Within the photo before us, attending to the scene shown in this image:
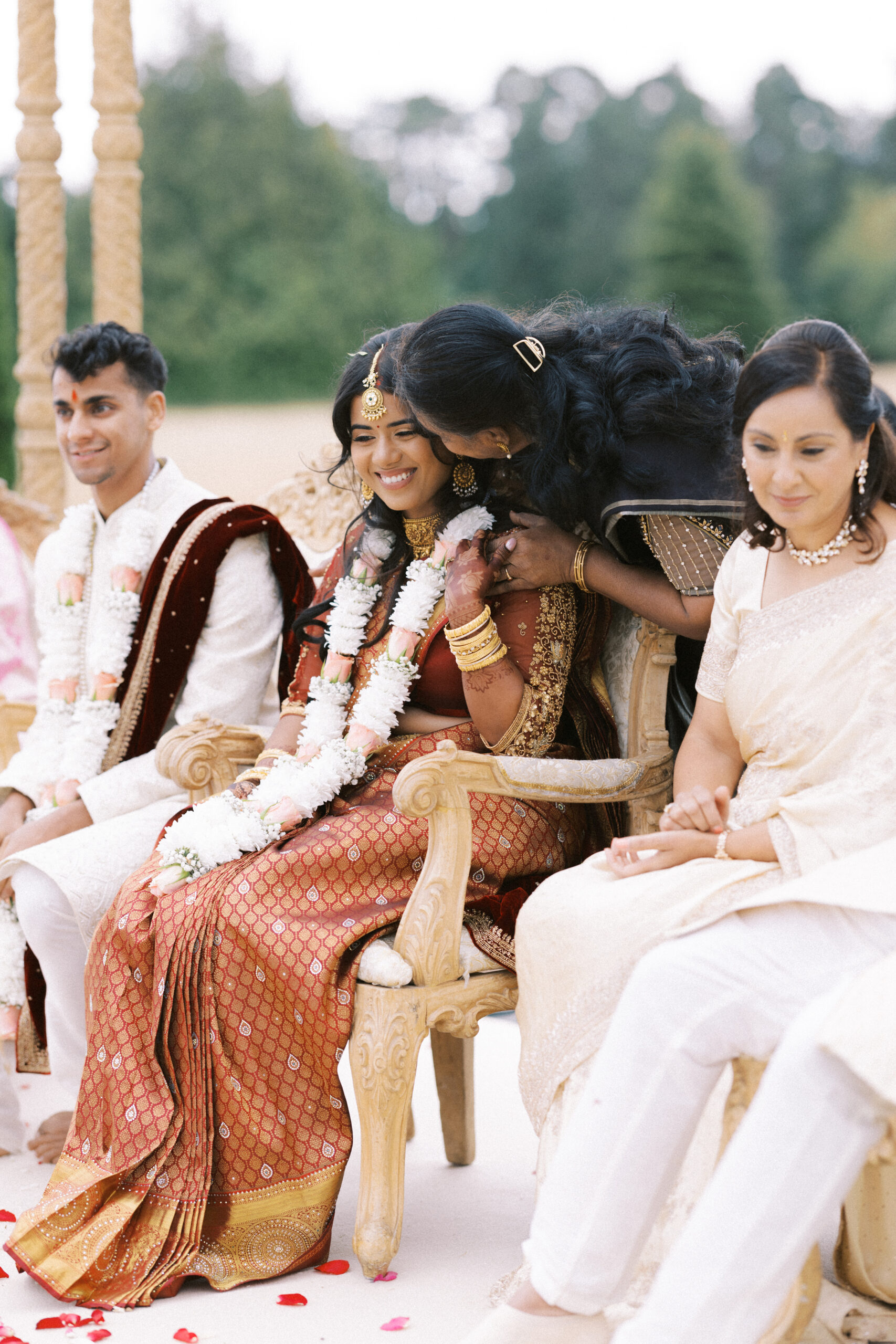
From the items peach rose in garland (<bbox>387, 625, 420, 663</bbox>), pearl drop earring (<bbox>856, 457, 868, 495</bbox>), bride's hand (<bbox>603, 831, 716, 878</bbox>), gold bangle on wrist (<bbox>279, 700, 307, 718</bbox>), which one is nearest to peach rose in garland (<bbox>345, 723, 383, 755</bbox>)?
peach rose in garland (<bbox>387, 625, 420, 663</bbox>)

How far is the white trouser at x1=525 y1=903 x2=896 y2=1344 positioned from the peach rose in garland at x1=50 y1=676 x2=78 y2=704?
6.66 ft

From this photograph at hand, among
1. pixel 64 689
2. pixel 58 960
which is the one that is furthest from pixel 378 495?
pixel 58 960

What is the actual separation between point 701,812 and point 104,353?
2.03 metres

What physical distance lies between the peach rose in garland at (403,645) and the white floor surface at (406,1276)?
44.9 inches

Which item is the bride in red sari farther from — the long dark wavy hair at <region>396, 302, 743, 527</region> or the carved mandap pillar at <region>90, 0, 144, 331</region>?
the carved mandap pillar at <region>90, 0, 144, 331</region>

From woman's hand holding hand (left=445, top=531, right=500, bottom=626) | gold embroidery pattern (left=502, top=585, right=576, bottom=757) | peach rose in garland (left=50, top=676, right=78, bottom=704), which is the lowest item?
peach rose in garland (left=50, top=676, right=78, bottom=704)

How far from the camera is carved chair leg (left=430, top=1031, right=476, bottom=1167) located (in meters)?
3.13

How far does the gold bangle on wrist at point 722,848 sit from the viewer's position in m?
2.31

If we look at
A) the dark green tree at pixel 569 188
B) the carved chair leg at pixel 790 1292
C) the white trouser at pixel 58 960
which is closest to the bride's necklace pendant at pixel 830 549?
the carved chair leg at pixel 790 1292

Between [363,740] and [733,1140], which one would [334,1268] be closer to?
[363,740]

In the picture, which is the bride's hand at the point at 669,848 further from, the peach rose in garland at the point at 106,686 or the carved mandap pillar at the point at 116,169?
the carved mandap pillar at the point at 116,169

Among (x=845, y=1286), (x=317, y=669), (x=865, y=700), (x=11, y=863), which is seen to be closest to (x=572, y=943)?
(x=865, y=700)

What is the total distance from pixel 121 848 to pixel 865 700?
1686mm

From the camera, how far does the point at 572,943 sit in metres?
2.30
